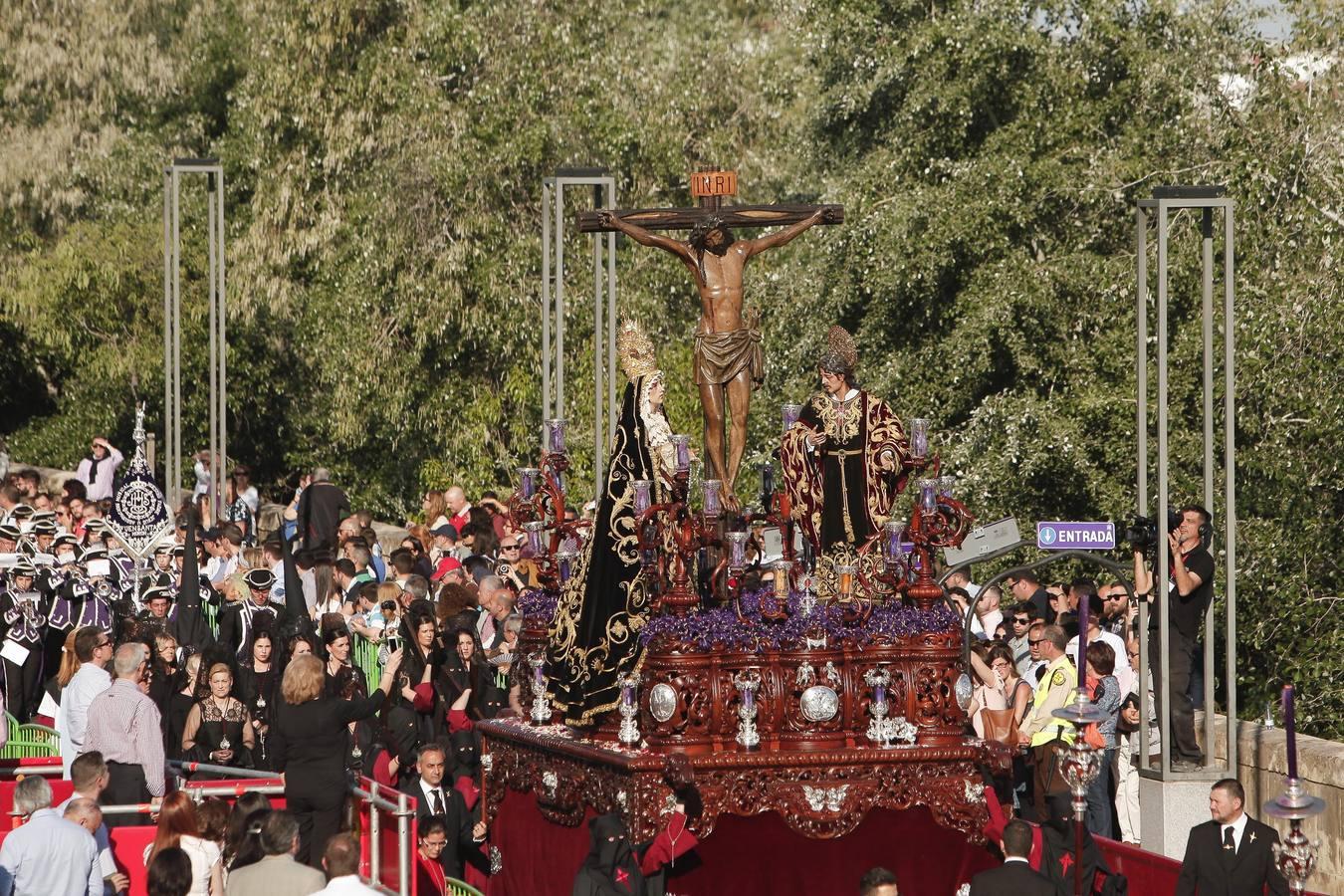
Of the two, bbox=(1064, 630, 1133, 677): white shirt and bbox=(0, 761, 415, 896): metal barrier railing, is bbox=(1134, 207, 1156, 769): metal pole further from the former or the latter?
bbox=(0, 761, 415, 896): metal barrier railing

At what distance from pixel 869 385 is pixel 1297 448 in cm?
646

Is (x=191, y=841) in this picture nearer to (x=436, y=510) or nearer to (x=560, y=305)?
(x=560, y=305)

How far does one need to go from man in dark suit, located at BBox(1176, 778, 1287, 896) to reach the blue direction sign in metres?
3.31

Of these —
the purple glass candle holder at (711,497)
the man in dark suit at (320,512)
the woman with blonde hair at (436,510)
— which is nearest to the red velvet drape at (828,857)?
the purple glass candle holder at (711,497)

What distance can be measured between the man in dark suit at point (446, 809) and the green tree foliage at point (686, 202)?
318 inches

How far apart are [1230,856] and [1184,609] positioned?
13.3ft

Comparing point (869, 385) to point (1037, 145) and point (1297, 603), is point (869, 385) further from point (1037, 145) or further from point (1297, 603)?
point (1297, 603)

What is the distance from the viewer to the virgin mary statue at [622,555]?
1441cm

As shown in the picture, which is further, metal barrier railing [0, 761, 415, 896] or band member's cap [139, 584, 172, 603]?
band member's cap [139, 584, 172, 603]

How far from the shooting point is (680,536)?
543 inches

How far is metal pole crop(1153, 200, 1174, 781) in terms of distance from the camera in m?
16.3

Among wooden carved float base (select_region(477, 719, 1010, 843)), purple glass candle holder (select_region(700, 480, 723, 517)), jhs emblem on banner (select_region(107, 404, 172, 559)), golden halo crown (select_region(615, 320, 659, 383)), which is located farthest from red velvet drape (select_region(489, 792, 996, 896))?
jhs emblem on banner (select_region(107, 404, 172, 559))

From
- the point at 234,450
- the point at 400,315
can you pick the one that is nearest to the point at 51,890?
the point at 400,315

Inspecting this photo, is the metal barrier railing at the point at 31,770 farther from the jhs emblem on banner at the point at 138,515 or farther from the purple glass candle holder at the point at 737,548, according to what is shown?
the jhs emblem on banner at the point at 138,515
